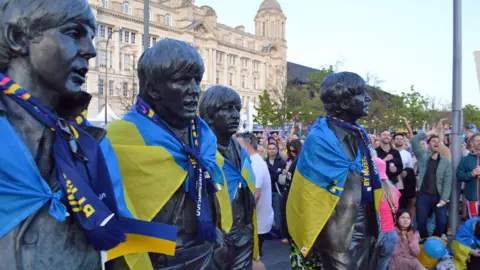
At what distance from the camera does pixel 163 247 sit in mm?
1764

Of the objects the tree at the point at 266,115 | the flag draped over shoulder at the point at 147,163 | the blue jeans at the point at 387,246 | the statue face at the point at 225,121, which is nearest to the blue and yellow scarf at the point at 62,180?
the flag draped over shoulder at the point at 147,163

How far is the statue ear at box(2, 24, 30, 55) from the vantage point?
4.00 feet

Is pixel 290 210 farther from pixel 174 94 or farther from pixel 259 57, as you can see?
pixel 259 57

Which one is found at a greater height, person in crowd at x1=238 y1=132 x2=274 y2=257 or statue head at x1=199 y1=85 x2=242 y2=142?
statue head at x1=199 y1=85 x2=242 y2=142

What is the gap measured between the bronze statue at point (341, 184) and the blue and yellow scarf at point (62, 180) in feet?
6.53

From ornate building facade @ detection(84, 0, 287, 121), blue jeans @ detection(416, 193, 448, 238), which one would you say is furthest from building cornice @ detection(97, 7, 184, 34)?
blue jeans @ detection(416, 193, 448, 238)

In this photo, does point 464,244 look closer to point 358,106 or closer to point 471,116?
point 358,106

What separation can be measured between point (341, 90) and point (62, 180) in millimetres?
2569

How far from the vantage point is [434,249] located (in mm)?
5945

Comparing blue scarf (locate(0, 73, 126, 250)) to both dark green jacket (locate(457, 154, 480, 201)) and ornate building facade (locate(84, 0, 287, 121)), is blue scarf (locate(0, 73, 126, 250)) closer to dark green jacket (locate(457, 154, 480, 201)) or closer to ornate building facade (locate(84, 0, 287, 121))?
dark green jacket (locate(457, 154, 480, 201))

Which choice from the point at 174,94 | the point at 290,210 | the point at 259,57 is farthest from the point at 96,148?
the point at 259,57

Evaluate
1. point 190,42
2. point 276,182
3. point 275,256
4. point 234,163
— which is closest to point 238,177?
point 234,163

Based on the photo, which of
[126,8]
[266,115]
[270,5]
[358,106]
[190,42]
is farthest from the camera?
[270,5]

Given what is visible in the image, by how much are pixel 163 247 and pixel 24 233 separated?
2.24 ft
